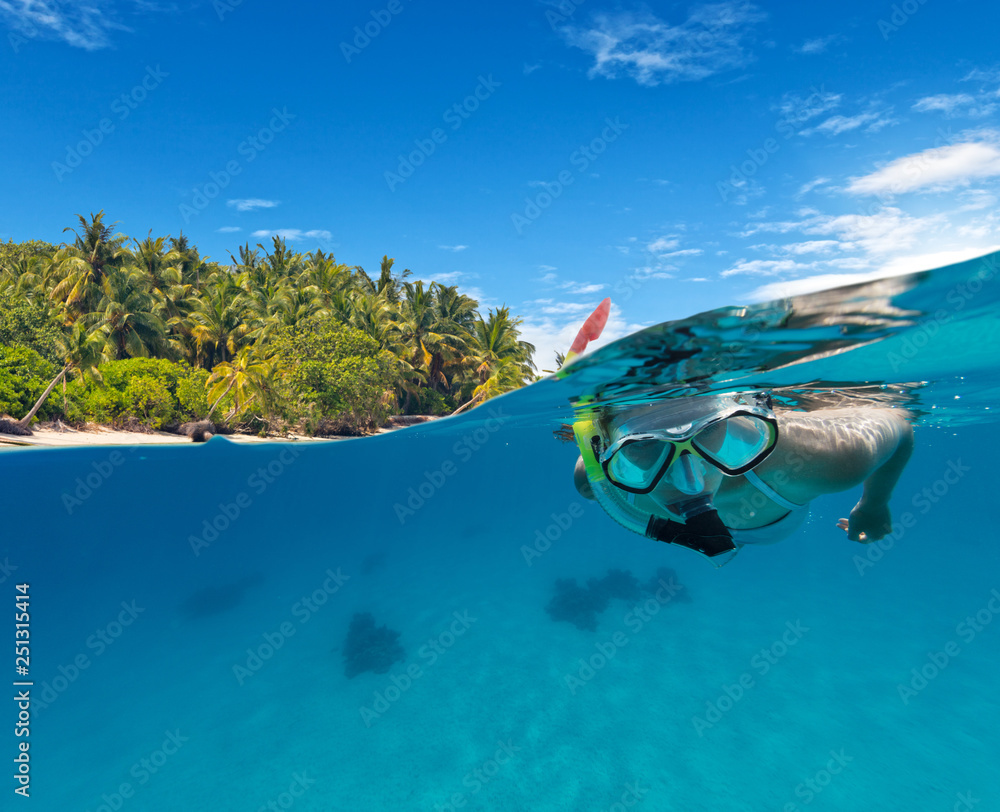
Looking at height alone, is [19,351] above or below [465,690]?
above

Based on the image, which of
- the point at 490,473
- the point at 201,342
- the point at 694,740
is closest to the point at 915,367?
the point at 694,740

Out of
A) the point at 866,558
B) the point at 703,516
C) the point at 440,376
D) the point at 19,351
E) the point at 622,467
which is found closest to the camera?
the point at 703,516

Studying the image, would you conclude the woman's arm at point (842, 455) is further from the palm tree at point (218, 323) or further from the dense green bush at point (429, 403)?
the palm tree at point (218, 323)

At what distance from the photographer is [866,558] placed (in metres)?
23.0

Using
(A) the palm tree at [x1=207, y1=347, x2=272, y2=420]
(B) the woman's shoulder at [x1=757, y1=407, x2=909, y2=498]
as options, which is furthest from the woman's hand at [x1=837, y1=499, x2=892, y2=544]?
(A) the palm tree at [x1=207, y1=347, x2=272, y2=420]

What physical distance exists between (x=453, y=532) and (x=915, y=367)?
2824 centimetres

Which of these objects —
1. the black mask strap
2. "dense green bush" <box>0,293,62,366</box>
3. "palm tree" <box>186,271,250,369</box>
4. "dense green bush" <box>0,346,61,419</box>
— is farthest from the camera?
"palm tree" <box>186,271,250,369</box>

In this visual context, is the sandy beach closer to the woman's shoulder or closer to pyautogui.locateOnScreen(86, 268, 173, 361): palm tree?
pyautogui.locateOnScreen(86, 268, 173, 361): palm tree

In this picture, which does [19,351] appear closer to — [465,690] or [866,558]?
[465,690]

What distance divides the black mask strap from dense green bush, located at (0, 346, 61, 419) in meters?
24.4

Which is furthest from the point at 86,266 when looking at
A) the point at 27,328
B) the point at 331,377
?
the point at 331,377

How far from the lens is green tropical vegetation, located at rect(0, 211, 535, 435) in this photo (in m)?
21.7

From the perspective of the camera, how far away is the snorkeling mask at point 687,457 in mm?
1835

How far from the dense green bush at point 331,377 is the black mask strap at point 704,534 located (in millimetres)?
24221
